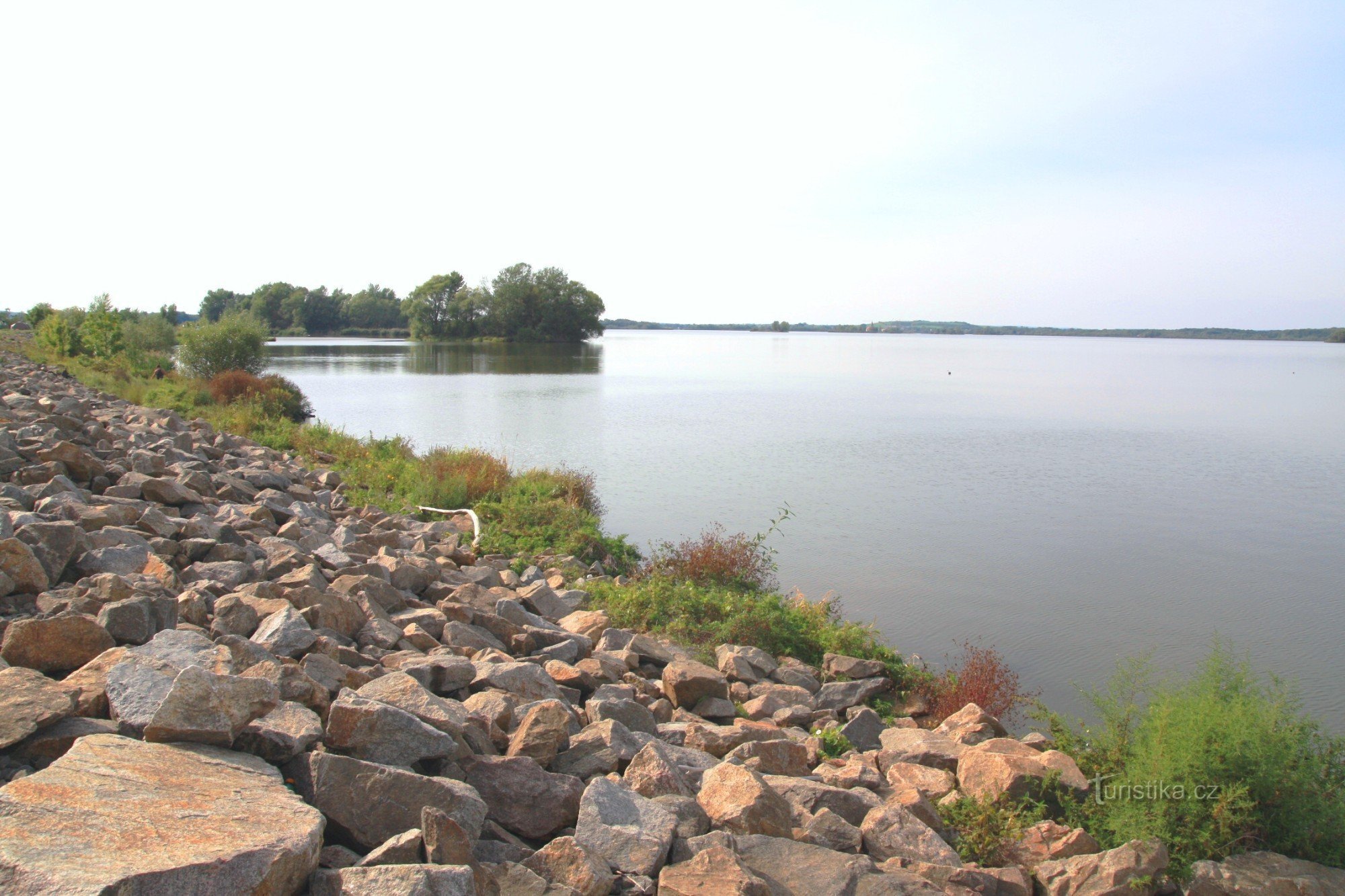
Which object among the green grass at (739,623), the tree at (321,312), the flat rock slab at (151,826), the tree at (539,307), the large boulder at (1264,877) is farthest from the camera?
the tree at (321,312)

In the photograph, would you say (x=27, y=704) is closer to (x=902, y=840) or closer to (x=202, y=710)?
(x=202, y=710)

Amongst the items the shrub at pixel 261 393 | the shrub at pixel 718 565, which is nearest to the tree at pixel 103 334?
the shrub at pixel 261 393

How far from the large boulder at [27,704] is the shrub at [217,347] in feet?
93.5

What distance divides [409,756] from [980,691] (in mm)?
5661

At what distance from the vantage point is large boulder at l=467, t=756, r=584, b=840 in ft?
12.3

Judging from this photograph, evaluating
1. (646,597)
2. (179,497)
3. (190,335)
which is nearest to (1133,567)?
(646,597)

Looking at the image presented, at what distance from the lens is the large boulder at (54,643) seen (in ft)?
13.0

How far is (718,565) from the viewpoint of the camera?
11039 mm

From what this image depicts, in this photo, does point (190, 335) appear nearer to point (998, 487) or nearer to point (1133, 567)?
point (998, 487)

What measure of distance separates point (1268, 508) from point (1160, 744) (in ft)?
51.1

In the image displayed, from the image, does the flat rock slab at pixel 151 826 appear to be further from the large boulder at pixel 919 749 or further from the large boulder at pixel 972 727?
the large boulder at pixel 972 727

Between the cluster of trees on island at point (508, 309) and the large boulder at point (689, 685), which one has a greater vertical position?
the cluster of trees on island at point (508, 309)

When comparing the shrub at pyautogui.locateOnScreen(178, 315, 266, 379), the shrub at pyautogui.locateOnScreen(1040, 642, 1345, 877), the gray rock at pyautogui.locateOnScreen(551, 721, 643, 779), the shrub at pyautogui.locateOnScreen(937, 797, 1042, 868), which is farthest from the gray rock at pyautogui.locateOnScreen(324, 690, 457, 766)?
the shrub at pyautogui.locateOnScreen(178, 315, 266, 379)

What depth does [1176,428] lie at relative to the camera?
29266 millimetres
